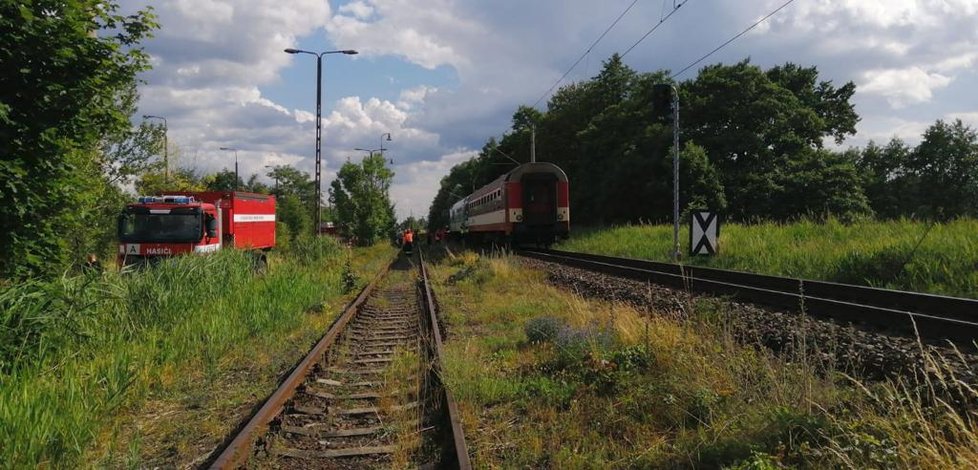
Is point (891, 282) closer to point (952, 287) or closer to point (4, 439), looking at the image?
point (952, 287)

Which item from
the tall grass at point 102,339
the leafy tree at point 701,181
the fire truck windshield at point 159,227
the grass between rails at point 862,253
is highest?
the leafy tree at point 701,181

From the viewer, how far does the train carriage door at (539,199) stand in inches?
995

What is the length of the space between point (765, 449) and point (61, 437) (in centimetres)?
472

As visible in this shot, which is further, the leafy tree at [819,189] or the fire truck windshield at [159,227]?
the leafy tree at [819,189]

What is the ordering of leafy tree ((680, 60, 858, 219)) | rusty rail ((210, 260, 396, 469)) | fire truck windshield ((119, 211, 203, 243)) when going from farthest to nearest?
leafy tree ((680, 60, 858, 219)) → fire truck windshield ((119, 211, 203, 243)) → rusty rail ((210, 260, 396, 469))

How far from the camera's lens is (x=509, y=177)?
83.1 feet

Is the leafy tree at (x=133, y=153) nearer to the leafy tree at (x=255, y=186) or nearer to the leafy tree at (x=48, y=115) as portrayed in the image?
the leafy tree at (x=48, y=115)

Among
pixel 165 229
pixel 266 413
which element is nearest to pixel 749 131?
pixel 165 229

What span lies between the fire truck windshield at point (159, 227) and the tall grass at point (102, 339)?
5072 millimetres

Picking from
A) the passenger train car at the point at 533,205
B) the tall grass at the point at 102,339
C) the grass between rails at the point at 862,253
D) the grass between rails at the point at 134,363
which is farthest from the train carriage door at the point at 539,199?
the grass between rails at the point at 134,363

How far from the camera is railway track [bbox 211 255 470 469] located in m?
4.52

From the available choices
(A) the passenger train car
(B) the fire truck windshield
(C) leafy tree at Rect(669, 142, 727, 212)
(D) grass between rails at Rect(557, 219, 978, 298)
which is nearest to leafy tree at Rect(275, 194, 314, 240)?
(C) leafy tree at Rect(669, 142, 727, 212)

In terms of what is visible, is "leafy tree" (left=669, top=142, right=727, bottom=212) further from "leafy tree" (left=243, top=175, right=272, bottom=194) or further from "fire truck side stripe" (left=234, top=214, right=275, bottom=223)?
"leafy tree" (left=243, top=175, right=272, bottom=194)

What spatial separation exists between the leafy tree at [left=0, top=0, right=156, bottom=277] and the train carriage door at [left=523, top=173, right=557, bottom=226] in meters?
18.4
